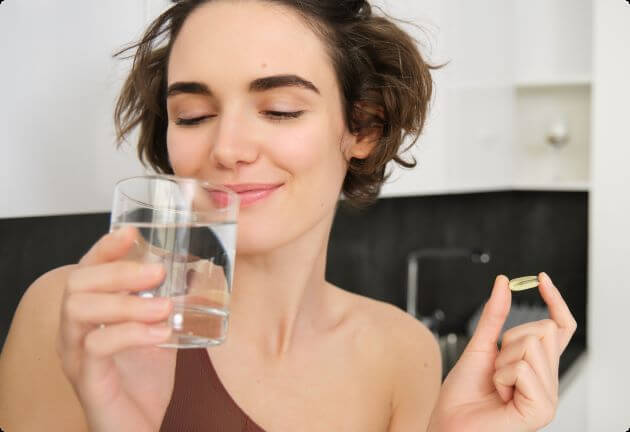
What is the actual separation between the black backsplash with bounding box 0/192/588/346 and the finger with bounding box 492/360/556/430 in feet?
5.13

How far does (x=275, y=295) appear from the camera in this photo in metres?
1.26

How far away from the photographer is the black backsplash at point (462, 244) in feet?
8.70

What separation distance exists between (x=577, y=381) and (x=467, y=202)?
857 mm

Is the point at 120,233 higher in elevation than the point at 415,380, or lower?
higher

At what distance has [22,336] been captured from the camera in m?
1.00

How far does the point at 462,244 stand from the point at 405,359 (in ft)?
6.18

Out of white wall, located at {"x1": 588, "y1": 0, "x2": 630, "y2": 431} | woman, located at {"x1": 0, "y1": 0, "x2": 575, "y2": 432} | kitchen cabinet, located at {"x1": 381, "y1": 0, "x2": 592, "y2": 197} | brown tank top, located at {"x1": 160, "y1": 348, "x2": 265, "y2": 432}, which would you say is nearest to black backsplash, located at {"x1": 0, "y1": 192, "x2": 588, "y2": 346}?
kitchen cabinet, located at {"x1": 381, "y1": 0, "x2": 592, "y2": 197}

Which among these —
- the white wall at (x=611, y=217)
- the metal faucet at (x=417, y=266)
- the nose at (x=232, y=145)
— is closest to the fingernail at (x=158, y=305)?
the nose at (x=232, y=145)

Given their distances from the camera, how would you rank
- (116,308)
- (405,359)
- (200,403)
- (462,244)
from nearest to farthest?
(116,308) < (200,403) < (405,359) < (462,244)

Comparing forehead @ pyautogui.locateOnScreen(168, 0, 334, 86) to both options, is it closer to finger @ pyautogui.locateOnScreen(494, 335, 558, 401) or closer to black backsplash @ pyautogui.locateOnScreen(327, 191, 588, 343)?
finger @ pyautogui.locateOnScreen(494, 335, 558, 401)

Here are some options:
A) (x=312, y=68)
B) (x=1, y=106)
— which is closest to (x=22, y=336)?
(x=1, y=106)

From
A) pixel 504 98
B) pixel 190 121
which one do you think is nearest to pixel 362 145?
pixel 190 121

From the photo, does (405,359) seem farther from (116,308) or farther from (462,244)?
(462,244)

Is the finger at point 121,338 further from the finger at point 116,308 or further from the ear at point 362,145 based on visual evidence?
the ear at point 362,145
